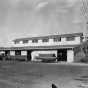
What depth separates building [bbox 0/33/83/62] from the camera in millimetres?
39250

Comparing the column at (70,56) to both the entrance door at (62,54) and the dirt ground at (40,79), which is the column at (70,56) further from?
the dirt ground at (40,79)

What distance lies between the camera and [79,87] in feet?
36.6

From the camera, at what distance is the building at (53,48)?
39.2 metres

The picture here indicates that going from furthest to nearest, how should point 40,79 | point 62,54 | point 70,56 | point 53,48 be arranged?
point 62,54 < point 53,48 < point 70,56 < point 40,79

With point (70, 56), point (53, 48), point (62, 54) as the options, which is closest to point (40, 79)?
point (70, 56)

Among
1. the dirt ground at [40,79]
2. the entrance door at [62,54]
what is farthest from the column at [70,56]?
the dirt ground at [40,79]

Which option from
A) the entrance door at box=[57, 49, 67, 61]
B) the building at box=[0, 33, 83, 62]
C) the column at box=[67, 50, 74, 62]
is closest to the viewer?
the column at box=[67, 50, 74, 62]

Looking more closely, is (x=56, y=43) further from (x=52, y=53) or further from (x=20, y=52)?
(x=20, y=52)

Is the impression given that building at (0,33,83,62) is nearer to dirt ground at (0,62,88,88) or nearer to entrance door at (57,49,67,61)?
entrance door at (57,49,67,61)

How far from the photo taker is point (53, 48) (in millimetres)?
40312

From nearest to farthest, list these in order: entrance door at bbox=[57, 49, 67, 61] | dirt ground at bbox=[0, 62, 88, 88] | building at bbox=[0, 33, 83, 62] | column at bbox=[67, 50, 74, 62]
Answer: dirt ground at bbox=[0, 62, 88, 88] → column at bbox=[67, 50, 74, 62] → building at bbox=[0, 33, 83, 62] → entrance door at bbox=[57, 49, 67, 61]

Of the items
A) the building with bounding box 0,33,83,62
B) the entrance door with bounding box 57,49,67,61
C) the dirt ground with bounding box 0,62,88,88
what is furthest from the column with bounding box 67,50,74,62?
the dirt ground with bounding box 0,62,88,88

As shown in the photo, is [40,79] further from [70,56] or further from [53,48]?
[53,48]

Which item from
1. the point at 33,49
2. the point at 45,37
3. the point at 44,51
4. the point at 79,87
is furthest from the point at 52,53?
the point at 79,87
